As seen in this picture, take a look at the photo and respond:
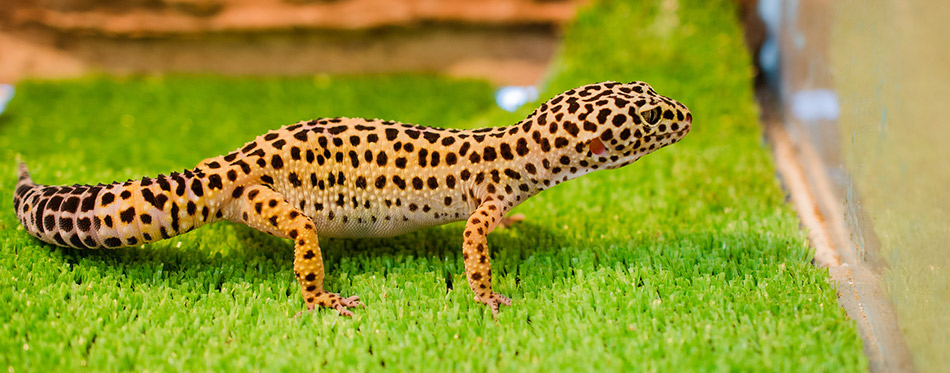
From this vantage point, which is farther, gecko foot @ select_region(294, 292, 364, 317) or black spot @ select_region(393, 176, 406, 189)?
black spot @ select_region(393, 176, 406, 189)

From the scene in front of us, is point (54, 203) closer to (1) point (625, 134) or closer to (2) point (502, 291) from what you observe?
(2) point (502, 291)

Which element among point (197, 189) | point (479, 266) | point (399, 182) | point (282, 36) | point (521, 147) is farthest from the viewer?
point (282, 36)

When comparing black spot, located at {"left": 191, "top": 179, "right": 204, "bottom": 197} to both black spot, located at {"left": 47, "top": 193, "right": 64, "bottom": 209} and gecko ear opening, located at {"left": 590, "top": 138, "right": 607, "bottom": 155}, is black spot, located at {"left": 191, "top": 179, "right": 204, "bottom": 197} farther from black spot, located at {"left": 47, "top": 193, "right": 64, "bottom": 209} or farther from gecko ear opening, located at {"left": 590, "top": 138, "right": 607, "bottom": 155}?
gecko ear opening, located at {"left": 590, "top": 138, "right": 607, "bottom": 155}

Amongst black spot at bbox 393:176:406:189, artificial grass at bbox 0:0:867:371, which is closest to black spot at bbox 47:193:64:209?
artificial grass at bbox 0:0:867:371

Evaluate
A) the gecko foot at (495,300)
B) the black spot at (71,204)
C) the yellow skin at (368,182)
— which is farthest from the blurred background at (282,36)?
the gecko foot at (495,300)

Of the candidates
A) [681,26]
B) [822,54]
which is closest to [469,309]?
[822,54]

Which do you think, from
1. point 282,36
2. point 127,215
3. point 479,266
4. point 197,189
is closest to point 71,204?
point 127,215

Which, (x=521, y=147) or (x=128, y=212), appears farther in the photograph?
(x=521, y=147)
